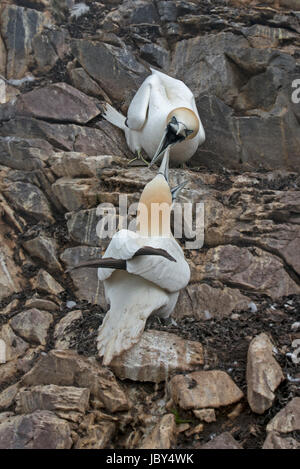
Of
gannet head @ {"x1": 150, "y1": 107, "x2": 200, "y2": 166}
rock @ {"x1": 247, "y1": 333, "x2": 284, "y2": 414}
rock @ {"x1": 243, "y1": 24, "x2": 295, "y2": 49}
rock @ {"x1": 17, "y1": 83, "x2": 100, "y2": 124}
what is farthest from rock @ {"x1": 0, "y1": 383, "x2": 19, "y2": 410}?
rock @ {"x1": 243, "y1": 24, "x2": 295, "y2": 49}

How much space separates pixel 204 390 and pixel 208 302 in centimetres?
162

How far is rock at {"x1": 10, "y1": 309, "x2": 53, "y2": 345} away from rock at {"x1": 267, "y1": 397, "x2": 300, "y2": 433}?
253 centimetres

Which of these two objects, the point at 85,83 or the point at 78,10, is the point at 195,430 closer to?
the point at 85,83

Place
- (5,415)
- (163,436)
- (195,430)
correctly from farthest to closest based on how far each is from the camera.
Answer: (5,415) → (195,430) → (163,436)

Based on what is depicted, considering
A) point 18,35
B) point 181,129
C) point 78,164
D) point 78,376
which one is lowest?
point 78,376

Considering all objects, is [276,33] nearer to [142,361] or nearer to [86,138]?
[86,138]

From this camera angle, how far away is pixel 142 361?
491 centimetres

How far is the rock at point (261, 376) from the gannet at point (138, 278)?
97 cm

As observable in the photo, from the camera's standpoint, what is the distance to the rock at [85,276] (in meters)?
6.36

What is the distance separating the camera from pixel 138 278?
5.27 metres

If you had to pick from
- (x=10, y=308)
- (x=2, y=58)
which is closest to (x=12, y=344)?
(x=10, y=308)

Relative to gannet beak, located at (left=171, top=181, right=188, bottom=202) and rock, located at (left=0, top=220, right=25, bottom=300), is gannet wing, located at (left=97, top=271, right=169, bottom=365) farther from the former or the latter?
rock, located at (left=0, top=220, right=25, bottom=300)

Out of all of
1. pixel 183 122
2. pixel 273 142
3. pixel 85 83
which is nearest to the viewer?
pixel 183 122

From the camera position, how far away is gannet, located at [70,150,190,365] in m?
4.94
